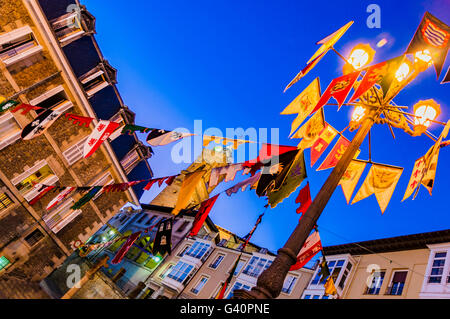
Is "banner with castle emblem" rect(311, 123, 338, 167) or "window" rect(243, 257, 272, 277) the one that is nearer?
"banner with castle emblem" rect(311, 123, 338, 167)

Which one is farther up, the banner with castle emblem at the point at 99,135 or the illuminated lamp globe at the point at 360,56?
the illuminated lamp globe at the point at 360,56

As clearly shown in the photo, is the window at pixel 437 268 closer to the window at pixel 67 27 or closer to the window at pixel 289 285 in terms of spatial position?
the window at pixel 289 285

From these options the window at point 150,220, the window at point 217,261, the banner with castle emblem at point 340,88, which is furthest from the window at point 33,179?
the window at point 150,220

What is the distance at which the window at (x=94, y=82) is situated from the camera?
52.5 feet

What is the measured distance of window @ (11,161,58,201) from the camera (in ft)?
47.2

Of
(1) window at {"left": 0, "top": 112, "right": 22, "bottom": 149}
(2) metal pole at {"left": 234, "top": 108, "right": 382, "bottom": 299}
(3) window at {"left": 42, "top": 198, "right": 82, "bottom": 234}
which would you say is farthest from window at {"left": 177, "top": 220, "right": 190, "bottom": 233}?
(2) metal pole at {"left": 234, "top": 108, "right": 382, "bottom": 299}

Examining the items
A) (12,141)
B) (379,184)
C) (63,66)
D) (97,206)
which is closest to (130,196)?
(97,206)

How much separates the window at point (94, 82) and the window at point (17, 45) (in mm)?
2900

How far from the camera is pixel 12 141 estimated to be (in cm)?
1347

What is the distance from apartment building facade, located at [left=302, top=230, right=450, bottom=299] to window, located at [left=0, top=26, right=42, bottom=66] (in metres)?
20.0

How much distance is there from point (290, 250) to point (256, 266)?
24.0 meters

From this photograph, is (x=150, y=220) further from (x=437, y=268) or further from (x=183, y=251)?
(x=437, y=268)

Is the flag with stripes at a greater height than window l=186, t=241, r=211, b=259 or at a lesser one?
lesser

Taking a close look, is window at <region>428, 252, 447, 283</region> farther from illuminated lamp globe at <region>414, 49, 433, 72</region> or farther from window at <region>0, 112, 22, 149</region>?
window at <region>0, 112, 22, 149</region>
